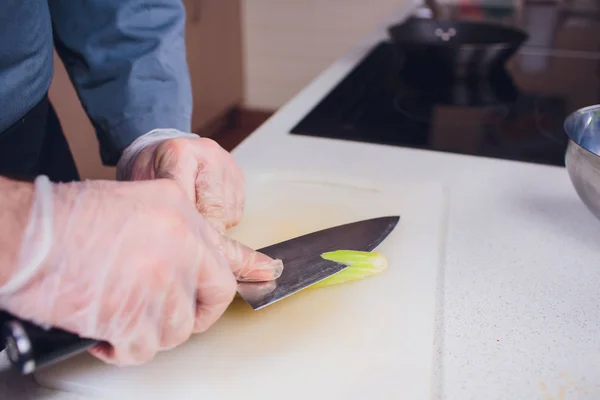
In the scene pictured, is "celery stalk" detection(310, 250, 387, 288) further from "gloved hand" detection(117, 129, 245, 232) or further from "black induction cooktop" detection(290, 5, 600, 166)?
"black induction cooktop" detection(290, 5, 600, 166)

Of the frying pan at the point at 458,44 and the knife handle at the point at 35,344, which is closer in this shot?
the knife handle at the point at 35,344

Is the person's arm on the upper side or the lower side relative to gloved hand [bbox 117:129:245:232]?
upper

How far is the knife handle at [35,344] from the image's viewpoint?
1.18 feet

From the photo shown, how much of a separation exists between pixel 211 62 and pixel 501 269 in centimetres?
231

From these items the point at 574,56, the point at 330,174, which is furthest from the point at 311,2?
the point at 330,174

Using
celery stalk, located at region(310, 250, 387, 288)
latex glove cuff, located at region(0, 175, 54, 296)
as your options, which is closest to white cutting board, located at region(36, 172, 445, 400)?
celery stalk, located at region(310, 250, 387, 288)

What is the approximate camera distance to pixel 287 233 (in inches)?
25.6

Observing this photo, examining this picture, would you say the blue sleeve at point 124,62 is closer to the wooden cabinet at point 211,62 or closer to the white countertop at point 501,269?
the white countertop at point 501,269

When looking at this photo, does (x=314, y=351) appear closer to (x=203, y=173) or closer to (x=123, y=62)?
(x=203, y=173)

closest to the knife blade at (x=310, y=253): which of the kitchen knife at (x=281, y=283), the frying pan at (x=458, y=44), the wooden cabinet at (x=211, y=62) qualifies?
the kitchen knife at (x=281, y=283)

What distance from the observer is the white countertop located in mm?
447

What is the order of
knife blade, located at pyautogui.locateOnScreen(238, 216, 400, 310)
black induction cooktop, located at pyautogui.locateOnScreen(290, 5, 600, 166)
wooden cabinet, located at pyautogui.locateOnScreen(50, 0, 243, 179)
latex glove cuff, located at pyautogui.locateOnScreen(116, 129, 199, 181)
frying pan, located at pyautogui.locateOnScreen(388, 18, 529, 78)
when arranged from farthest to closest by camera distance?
wooden cabinet, located at pyautogui.locateOnScreen(50, 0, 243, 179), frying pan, located at pyautogui.locateOnScreen(388, 18, 529, 78), black induction cooktop, located at pyautogui.locateOnScreen(290, 5, 600, 166), latex glove cuff, located at pyautogui.locateOnScreen(116, 129, 199, 181), knife blade, located at pyautogui.locateOnScreen(238, 216, 400, 310)

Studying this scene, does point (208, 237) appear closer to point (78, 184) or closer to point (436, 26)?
point (78, 184)

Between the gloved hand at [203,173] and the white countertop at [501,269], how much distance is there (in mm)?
134
